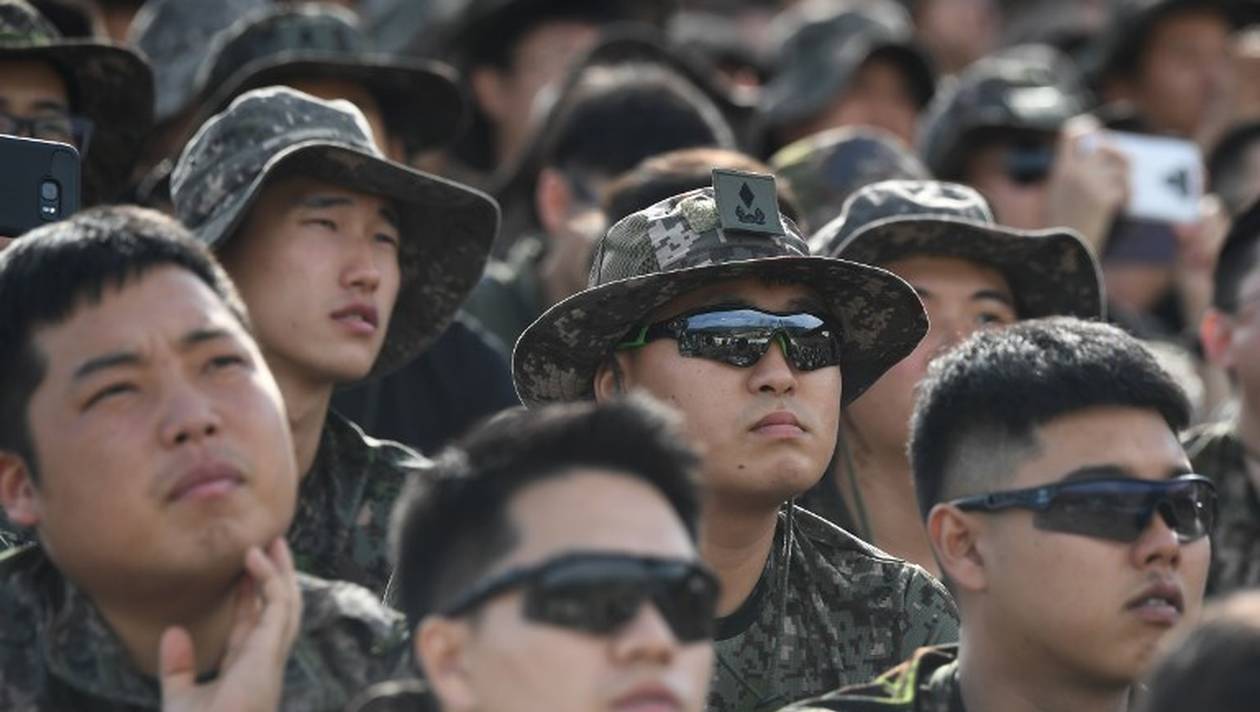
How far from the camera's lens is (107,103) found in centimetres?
701

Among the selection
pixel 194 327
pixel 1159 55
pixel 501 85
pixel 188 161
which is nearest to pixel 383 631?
pixel 194 327

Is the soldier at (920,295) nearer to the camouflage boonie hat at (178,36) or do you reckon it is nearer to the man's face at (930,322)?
the man's face at (930,322)

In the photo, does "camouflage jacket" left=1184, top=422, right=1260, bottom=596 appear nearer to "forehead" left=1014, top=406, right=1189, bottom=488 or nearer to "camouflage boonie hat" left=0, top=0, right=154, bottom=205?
"forehead" left=1014, top=406, right=1189, bottom=488

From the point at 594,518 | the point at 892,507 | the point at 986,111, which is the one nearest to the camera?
the point at 594,518

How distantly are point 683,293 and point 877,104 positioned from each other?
5107 mm

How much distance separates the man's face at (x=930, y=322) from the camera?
246 inches

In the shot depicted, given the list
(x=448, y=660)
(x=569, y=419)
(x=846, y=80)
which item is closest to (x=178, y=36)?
(x=846, y=80)

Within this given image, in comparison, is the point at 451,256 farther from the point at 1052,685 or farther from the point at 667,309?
the point at 1052,685

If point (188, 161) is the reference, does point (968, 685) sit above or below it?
below

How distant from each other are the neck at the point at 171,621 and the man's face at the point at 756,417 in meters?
1.14

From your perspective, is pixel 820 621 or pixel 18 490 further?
pixel 820 621

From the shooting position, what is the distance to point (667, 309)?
5.32 metres

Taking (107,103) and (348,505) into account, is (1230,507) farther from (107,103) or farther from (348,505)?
(107,103)

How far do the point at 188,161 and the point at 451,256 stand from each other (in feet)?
2.20
